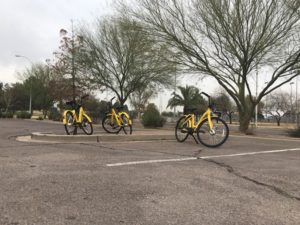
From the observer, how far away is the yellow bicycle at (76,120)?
1205cm

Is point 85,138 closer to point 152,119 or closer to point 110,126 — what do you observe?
point 110,126

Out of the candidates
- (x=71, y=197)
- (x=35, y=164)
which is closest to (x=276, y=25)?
(x=35, y=164)

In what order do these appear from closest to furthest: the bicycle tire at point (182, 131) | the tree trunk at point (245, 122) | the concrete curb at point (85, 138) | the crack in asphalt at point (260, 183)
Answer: the crack in asphalt at point (260, 183), the concrete curb at point (85, 138), the bicycle tire at point (182, 131), the tree trunk at point (245, 122)

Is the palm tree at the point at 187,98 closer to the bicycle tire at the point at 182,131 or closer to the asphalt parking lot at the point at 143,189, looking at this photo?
the bicycle tire at the point at 182,131

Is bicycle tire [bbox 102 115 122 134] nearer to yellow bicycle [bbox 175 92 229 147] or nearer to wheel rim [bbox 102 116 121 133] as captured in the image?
wheel rim [bbox 102 116 121 133]

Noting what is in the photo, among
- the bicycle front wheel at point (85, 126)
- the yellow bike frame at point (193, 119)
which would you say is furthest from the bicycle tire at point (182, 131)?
the bicycle front wheel at point (85, 126)

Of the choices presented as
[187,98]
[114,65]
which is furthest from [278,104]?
[114,65]

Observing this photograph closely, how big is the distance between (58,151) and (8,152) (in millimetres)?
998

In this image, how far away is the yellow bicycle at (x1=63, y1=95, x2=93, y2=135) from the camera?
12055 millimetres

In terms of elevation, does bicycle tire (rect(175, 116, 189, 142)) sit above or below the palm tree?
below

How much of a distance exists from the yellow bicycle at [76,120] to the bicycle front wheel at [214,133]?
337cm

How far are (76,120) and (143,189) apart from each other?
719 cm

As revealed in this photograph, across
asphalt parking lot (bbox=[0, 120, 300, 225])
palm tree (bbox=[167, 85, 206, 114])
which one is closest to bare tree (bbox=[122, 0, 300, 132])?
asphalt parking lot (bbox=[0, 120, 300, 225])

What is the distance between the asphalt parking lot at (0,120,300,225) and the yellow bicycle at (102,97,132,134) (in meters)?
4.78
